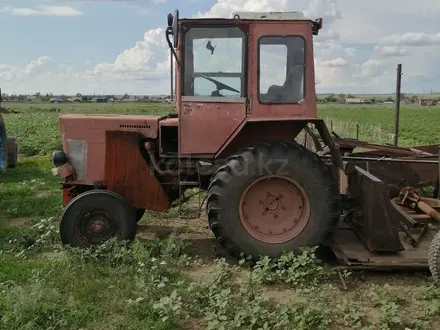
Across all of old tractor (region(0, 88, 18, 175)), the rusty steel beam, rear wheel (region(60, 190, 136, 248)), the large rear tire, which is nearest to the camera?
the large rear tire

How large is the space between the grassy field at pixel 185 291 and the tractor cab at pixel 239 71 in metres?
1.53

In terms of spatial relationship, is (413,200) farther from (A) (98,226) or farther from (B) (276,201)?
(A) (98,226)

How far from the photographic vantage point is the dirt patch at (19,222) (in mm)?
7391

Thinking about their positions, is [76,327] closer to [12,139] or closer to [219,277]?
[219,277]

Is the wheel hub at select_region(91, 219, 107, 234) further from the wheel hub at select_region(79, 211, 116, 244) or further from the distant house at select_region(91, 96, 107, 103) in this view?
the distant house at select_region(91, 96, 107, 103)

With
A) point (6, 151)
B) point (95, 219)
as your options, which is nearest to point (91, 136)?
point (95, 219)

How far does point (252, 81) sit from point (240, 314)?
2588mm

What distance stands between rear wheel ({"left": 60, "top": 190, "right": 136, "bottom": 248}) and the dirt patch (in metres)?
2.04

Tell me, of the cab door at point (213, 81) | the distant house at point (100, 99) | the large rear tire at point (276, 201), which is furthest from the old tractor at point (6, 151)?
the distant house at point (100, 99)

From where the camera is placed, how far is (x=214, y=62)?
18.1ft

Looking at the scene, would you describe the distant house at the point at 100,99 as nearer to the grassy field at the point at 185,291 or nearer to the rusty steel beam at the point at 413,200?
the grassy field at the point at 185,291

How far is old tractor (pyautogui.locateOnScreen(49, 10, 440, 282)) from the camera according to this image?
5.40 metres

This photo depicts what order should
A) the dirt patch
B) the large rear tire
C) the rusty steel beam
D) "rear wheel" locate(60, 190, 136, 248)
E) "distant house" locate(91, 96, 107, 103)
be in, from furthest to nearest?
"distant house" locate(91, 96, 107, 103), the dirt patch, the rusty steel beam, "rear wheel" locate(60, 190, 136, 248), the large rear tire

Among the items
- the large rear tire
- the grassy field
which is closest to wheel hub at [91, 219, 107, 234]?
the grassy field
